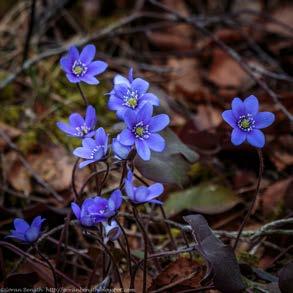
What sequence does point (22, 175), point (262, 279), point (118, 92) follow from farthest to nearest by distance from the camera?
point (22, 175)
point (262, 279)
point (118, 92)

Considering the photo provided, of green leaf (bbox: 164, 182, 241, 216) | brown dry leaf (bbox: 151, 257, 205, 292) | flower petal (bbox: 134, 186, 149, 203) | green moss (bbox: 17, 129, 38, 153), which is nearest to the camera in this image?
flower petal (bbox: 134, 186, 149, 203)

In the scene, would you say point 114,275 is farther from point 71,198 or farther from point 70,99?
point 70,99

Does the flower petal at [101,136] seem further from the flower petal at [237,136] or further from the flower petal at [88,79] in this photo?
the flower petal at [237,136]

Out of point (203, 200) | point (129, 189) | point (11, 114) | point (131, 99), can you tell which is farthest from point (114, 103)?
point (11, 114)

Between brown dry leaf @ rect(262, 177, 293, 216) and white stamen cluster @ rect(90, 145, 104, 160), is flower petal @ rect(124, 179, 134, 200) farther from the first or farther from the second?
brown dry leaf @ rect(262, 177, 293, 216)

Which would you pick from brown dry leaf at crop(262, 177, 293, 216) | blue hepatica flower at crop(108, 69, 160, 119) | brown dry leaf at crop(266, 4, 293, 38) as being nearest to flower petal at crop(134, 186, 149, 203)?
blue hepatica flower at crop(108, 69, 160, 119)

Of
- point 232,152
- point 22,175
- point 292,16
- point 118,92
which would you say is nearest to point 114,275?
point 118,92
